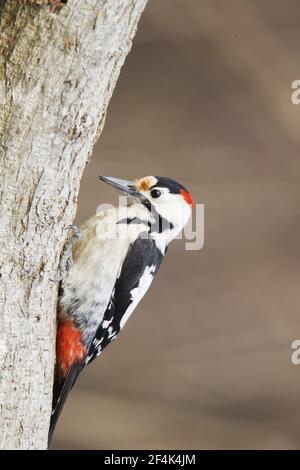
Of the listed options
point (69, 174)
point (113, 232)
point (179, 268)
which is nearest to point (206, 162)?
point (179, 268)

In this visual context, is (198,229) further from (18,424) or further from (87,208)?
(18,424)

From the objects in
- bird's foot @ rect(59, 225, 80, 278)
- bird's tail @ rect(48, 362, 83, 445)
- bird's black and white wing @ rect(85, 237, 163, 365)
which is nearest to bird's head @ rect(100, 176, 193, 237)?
bird's black and white wing @ rect(85, 237, 163, 365)

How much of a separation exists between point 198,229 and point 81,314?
1386 millimetres

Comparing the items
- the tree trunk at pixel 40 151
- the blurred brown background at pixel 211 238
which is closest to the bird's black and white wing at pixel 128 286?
the tree trunk at pixel 40 151

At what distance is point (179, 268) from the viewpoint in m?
3.99

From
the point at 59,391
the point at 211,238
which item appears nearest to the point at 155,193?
the point at 59,391

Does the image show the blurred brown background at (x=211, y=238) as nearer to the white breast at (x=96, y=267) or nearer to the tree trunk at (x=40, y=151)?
the white breast at (x=96, y=267)

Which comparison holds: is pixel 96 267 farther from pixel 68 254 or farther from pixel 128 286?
pixel 68 254

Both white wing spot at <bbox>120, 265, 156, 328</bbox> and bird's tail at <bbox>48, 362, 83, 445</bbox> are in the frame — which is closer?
bird's tail at <bbox>48, 362, 83, 445</bbox>

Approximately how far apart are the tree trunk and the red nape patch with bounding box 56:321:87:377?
0.73ft

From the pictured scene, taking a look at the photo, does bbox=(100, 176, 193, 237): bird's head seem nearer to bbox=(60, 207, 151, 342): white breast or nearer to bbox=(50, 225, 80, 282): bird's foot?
bbox=(60, 207, 151, 342): white breast

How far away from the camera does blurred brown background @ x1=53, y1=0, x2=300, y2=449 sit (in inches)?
142

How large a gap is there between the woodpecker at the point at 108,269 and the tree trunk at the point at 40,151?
0.25m

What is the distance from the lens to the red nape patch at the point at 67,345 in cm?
236
